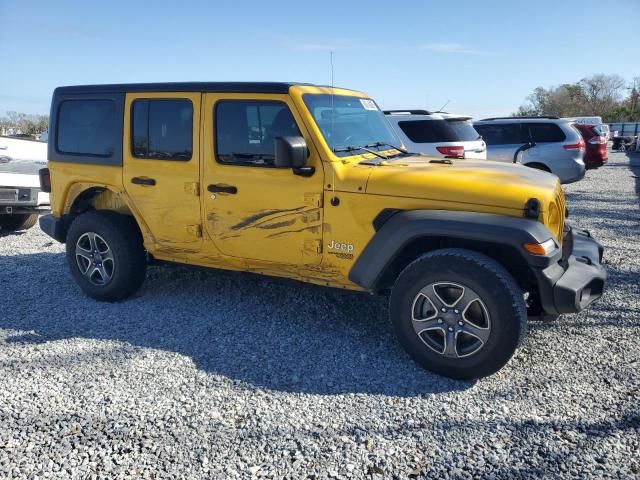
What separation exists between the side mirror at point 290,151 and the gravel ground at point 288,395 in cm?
135

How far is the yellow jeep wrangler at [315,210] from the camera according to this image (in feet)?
11.2

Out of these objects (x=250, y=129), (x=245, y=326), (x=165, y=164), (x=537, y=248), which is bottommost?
(x=245, y=326)

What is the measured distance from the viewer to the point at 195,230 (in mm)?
4469

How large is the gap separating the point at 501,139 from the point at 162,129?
941cm

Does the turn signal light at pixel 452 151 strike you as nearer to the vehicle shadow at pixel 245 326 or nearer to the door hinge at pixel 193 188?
the vehicle shadow at pixel 245 326

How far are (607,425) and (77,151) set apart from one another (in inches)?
184

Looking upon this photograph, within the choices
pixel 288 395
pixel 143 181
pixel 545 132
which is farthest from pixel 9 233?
pixel 545 132

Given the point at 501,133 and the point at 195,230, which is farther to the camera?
the point at 501,133

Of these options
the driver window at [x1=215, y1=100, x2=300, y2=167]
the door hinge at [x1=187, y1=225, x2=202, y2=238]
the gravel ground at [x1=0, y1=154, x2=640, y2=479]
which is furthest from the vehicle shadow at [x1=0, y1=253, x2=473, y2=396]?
the driver window at [x1=215, y1=100, x2=300, y2=167]

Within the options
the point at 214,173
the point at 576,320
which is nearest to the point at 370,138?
the point at 214,173

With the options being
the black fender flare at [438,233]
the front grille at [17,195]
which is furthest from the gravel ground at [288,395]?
the front grille at [17,195]

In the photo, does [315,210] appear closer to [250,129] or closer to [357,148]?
[357,148]

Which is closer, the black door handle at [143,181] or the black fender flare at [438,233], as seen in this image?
the black fender flare at [438,233]

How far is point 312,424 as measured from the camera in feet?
9.89
